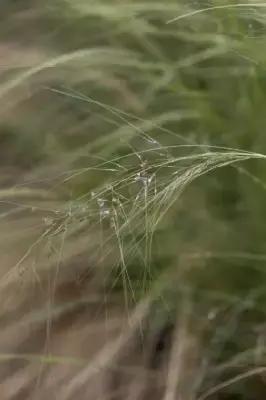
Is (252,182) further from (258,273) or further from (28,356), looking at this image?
(28,356)

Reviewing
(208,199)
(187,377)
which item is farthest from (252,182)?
(187,377)

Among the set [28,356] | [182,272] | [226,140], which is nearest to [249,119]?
[226,140]

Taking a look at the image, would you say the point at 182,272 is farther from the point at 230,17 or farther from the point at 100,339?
the point at 230,17

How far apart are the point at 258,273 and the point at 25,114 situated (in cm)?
22

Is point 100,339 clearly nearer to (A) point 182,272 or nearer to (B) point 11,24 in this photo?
(A) point 182,272

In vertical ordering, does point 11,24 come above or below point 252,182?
above

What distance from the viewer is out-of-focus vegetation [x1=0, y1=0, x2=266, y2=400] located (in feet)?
1.65

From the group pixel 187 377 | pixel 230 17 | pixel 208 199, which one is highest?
pixel 230 17

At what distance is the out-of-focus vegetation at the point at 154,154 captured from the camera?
1.65 feet

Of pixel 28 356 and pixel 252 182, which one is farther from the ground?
pixel 252 182

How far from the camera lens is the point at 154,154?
50 centimetres

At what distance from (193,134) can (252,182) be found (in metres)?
0.06

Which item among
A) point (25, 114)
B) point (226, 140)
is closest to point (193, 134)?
point (226, 140)

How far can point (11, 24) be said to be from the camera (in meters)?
0.56
